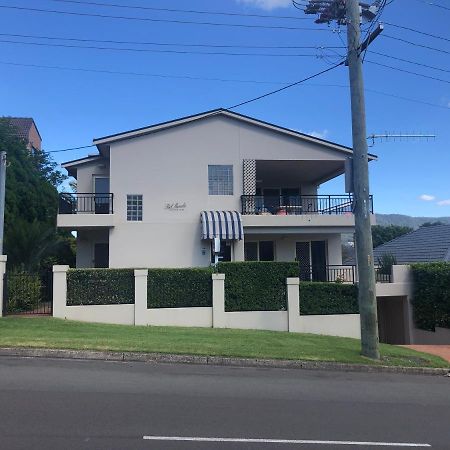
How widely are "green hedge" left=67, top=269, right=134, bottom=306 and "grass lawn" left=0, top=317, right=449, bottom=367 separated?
56.3 inches

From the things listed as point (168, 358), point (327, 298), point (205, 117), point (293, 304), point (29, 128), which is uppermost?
point (29, 128)

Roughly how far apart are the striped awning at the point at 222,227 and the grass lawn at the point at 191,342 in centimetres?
580

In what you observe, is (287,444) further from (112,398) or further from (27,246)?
(27,246)

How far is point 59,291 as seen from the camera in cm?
1562

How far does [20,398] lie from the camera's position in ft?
22.2

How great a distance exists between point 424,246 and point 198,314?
65.8 ft

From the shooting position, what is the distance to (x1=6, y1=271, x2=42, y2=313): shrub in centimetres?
1599

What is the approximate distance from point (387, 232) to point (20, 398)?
71.7m

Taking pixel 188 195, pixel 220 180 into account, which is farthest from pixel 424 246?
pixel 188 195

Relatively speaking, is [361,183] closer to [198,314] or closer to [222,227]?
[198,314]

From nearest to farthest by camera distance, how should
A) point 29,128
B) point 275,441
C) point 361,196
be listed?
point 275,441
point 361,196
point 29,128

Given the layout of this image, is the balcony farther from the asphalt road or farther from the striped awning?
the asphalt road

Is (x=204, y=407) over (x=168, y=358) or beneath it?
beneath

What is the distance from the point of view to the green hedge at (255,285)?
16469mm
